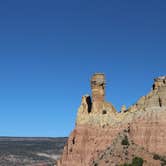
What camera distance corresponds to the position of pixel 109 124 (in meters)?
83.4

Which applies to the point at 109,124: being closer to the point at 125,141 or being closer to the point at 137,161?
the point at 125,141

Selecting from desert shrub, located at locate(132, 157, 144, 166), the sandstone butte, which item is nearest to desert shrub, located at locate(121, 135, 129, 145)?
the sandstone butte

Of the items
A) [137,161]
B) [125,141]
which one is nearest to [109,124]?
[125,141]

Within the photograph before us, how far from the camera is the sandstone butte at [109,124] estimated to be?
7531 cm

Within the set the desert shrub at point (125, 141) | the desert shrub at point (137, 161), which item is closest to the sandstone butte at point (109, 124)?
the desert shrub at point (125, 141)

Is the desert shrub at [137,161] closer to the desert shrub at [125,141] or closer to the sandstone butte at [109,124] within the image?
the sandstone butte at [109,124]

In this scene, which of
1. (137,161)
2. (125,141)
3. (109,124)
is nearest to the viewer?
(137,161)

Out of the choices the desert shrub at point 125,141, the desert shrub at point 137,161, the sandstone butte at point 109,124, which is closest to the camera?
the desert shrub at point 137,161

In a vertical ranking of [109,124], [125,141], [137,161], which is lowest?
[137,161]

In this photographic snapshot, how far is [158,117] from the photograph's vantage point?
75.2 m

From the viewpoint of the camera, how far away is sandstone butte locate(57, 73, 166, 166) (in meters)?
75.3

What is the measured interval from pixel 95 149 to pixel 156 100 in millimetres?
13744

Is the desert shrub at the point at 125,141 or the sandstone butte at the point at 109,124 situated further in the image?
the desert shrub at the point at 125,141

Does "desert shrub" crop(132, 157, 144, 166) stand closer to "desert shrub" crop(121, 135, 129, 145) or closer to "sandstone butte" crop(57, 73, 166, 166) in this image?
"sandstone butte" crop(57, 73, 166, 166)
